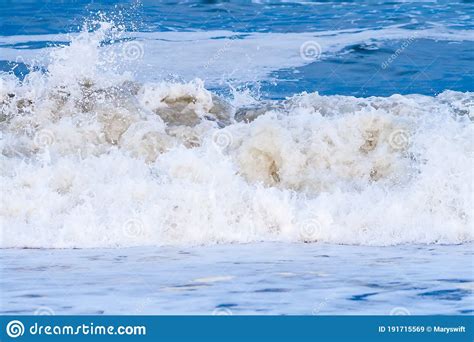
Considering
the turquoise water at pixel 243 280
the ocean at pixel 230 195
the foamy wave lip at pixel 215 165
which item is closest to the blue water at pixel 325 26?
the ocean at pixel 230 195

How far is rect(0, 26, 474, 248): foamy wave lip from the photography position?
8.14 metres

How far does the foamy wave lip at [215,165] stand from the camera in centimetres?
814

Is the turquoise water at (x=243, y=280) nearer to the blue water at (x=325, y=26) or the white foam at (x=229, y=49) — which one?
the blue water at (x=325, y=26)

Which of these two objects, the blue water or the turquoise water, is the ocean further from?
the blue water

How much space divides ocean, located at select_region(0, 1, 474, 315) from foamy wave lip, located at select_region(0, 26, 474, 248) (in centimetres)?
2

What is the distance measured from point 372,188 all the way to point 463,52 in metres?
8.85

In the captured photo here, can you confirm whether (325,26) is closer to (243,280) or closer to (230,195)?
(230,195)

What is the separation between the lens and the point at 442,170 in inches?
352

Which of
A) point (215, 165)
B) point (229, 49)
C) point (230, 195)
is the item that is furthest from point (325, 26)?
point (230, 195)

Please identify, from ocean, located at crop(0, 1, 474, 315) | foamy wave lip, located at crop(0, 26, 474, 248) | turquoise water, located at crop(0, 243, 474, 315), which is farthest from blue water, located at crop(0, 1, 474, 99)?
turquoise water, located at crop(0, 243, 474, 315)

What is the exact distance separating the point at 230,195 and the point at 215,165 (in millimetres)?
611

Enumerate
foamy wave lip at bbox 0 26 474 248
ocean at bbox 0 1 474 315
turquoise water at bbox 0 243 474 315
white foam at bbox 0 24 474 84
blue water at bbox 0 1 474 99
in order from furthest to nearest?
white foam at bbox 0 24 474 84, blue water at bbox 0 1 474 99, foamy wave lip at bbox 0 26 474 248, ocean at bbox 0 1 474 315, turquoise water at bbox 0 243 474 315

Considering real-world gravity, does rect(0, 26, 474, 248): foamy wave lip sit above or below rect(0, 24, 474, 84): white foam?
below

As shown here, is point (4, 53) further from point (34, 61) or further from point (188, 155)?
point (188, 155)
